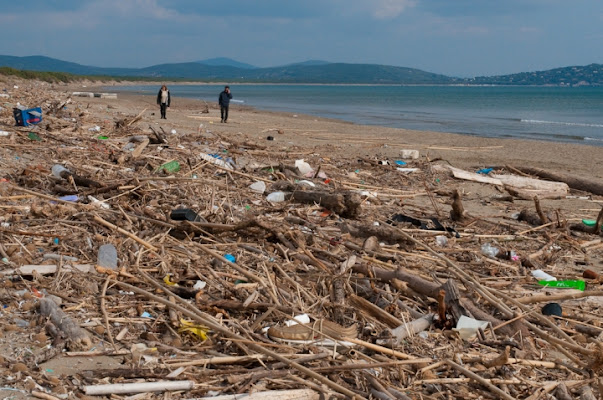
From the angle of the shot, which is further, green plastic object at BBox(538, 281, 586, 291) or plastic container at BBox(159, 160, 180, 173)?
plastic container at BBox(159, 160, 180, 173)

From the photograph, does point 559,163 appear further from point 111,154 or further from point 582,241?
point 111,154

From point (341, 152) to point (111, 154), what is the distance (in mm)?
7022

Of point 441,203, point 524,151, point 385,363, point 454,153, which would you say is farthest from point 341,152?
point 385,363

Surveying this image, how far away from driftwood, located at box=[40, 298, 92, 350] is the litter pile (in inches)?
0.6

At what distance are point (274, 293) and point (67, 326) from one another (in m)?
1.46

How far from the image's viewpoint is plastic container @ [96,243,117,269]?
4.44m

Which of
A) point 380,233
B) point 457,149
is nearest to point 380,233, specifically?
point 380,233

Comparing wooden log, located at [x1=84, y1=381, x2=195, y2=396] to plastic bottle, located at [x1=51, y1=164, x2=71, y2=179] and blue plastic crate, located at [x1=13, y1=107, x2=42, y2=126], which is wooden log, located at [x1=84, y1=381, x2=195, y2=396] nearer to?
plastic bottle, located at [x1=51, y1=164, x2=71, y2=179]

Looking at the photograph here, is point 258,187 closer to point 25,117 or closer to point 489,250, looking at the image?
point 489,250

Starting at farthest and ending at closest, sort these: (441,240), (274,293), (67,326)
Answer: (441,240), (274,293), (67,326)

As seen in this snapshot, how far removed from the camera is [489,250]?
6.17m

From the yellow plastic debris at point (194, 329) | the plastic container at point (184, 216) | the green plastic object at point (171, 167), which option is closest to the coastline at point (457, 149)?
the green plastic object at point (171, 167)

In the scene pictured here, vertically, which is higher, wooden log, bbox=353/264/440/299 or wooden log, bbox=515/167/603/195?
wooden log, bbox=515/167/603/195

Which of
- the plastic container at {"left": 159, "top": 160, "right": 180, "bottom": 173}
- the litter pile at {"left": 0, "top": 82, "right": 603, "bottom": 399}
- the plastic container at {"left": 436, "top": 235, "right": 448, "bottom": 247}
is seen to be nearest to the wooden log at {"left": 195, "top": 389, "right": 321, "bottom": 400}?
the litter pile at {"left": 0, "top": 82, "right": 603, "bottom": 399}
